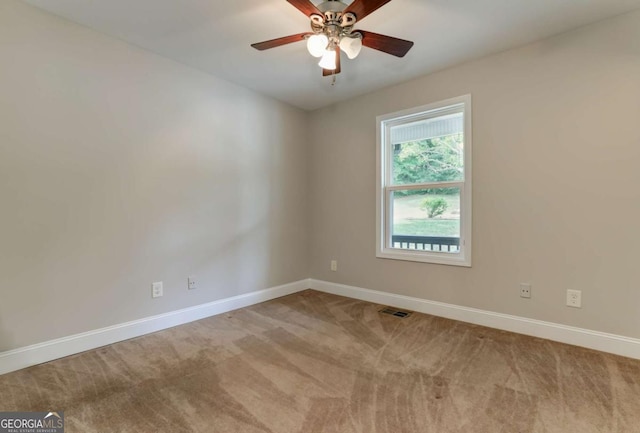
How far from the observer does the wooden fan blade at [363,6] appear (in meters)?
1.68

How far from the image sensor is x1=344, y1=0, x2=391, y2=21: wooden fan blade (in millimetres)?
1685

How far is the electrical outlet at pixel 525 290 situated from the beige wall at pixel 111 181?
267cm

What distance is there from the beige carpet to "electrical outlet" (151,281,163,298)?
0.36 m

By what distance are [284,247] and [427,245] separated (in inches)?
69.5

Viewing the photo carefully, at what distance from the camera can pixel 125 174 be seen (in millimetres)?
2588

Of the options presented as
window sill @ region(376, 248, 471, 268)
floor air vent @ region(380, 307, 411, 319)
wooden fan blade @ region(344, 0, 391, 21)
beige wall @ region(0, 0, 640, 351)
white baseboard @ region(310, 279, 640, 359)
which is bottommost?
floor air vent @ region(380, 307, 411, 319)

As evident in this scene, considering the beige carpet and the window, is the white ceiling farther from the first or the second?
the beige carpet

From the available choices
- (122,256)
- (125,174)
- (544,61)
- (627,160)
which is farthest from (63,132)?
(627,160)

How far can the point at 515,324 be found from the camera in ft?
8.79

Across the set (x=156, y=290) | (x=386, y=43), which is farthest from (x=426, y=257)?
(x=156, y=290)

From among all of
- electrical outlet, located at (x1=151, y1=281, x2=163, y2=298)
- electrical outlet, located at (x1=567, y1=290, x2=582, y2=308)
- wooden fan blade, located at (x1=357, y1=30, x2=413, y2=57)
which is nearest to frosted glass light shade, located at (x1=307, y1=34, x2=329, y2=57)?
wooden fan blade, located at (x1=357, y1=30, x2=413, y2=57)

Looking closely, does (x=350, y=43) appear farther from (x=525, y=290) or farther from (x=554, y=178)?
(x=525, y=290)

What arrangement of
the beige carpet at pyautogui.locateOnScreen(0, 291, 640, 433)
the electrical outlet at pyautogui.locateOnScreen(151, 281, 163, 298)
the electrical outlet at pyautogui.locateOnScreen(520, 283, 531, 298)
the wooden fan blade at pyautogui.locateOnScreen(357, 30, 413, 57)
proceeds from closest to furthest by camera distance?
1. the beige carpet at pyautogui.locateOnScreen(0, 291, 640, 433)
2. the wooden fan blade at pyautogui.locateOnScreen(357, 30, 413, 57)
3. the electrical outlet at pyautogui.locateOnScreen(520, 283, 531, 298)
4. the electrical outlet at pyautogui.locateOnScreen(151, 281, 163, 298)

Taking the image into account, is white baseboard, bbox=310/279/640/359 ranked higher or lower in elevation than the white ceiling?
lower
